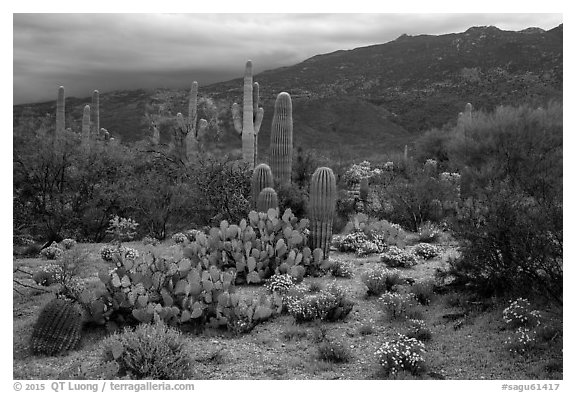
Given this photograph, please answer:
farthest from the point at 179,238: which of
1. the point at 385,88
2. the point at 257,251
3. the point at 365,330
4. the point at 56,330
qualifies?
the point at 385,88

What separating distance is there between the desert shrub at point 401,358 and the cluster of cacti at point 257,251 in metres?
3.80

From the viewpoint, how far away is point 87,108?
24.0 metres

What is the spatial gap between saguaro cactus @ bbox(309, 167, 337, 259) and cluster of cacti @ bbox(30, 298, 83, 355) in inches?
220

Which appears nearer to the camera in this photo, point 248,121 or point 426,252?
point 426,252

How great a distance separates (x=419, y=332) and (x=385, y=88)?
47.1m

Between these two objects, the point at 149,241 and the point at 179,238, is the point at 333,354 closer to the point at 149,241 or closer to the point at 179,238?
the point at 179,238

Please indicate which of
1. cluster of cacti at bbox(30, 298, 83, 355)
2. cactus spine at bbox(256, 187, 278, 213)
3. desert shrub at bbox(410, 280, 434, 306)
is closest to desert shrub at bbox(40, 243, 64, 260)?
cactus spine at bbox(256, 187, 278, 213)

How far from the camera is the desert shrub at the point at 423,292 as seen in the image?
955 cm

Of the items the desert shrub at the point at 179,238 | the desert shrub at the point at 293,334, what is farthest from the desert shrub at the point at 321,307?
the desert shrub at the point at 179,238

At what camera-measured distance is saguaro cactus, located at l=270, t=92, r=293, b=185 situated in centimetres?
1658

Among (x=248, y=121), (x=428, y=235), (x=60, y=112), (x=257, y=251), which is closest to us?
(x=257, y=251)

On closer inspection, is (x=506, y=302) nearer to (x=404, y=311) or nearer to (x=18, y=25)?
(x=404, y=311)

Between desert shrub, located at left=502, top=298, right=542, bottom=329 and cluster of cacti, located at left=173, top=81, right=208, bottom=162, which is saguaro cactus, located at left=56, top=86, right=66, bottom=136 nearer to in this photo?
cluster of cacti, located at left=173, top=81, right=208, bottom=162

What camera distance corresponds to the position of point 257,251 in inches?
A: 434
